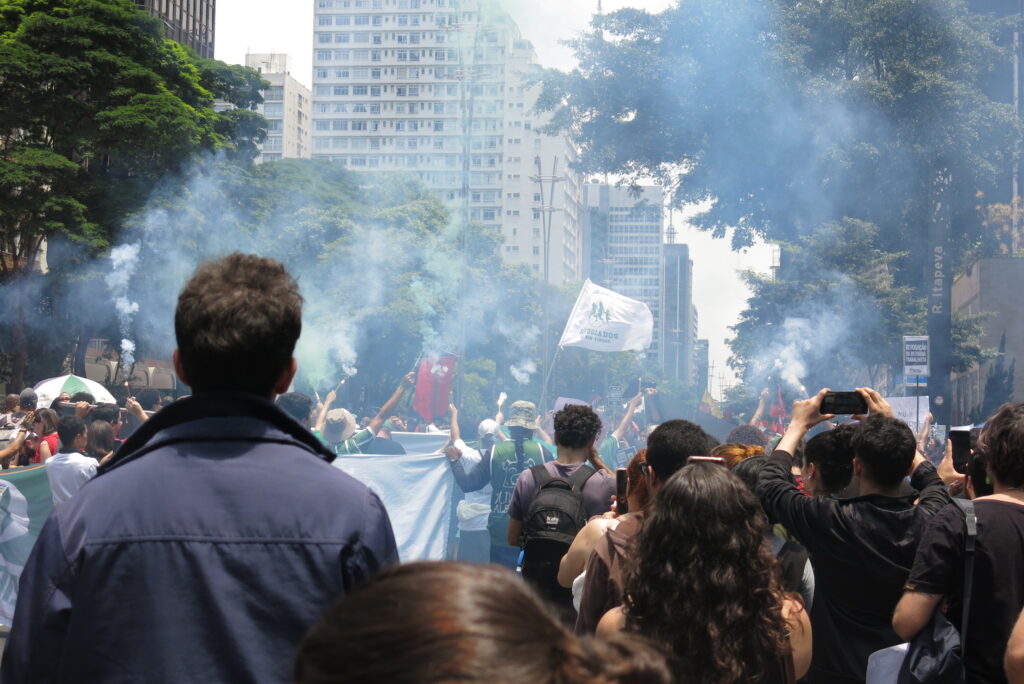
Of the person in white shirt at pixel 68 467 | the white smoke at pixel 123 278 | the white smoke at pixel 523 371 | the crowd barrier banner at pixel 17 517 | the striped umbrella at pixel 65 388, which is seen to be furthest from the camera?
the white smoke at pixel 523 371

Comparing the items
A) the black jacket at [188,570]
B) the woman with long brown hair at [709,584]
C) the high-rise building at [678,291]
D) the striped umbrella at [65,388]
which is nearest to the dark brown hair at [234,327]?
the black jacket at [188,570]

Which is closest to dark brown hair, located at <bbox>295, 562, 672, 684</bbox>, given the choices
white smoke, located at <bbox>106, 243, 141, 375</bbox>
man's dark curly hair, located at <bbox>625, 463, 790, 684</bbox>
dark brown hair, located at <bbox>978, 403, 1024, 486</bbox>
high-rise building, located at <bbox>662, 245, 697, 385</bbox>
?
man's dark curly hair, located at <bbox>625, 463, 790, 684</bbox>

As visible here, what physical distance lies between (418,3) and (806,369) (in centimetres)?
2351

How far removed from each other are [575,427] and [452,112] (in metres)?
40.2

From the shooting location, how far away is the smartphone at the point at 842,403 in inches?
141

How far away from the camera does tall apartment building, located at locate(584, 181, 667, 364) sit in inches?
5320

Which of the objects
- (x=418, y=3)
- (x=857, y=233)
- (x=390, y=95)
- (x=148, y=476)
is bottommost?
(x=148, y=476)

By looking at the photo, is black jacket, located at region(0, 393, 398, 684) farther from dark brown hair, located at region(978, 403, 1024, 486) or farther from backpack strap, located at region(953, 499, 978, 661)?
dark brown hair, located at region(978, 403, 1024, 486)

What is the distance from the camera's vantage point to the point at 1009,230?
29.8 meters

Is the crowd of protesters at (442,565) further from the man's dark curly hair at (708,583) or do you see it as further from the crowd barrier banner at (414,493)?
the crowd barrier banner at (414,493)

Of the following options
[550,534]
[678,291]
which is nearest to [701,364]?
[678,291]

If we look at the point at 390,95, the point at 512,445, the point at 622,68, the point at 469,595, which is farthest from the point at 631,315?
the point at 390,95

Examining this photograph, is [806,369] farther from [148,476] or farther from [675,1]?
[148,476]

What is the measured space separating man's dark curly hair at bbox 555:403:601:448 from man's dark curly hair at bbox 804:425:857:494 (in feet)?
4.98
